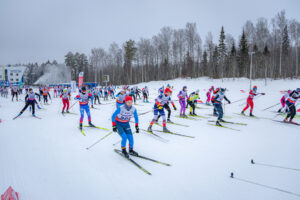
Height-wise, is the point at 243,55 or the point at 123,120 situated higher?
the point at 243,55

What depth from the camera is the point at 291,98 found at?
8.07 m

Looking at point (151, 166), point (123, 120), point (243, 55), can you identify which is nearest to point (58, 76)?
point (243, 55)

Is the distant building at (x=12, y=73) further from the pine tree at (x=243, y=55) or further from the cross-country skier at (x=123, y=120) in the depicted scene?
the pine tree at (x=243, y=55)

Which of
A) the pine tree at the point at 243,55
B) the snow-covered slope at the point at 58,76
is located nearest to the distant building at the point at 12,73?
the snow-covered slope at the point at 58,76

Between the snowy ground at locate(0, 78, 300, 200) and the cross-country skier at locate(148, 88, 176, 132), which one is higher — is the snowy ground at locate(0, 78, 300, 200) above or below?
below

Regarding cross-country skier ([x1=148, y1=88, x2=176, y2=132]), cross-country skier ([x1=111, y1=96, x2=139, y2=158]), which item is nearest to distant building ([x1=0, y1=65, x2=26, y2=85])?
cross-country skier ([x1=148, y1=88, x2=176, y2=132])

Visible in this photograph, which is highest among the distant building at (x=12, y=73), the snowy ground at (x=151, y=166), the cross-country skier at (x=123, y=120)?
the distant building at (x=12, y=73)

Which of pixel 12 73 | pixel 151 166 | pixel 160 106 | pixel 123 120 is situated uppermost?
pixel 12 73

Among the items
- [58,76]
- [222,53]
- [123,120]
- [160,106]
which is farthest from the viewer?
[58,76]

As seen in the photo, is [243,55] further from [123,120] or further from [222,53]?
[123,120]

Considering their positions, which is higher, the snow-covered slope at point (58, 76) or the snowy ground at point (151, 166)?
the snow-covered slope at point (58, 76)

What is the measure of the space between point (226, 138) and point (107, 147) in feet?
15.6

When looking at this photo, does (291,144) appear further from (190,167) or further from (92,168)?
(92,168)

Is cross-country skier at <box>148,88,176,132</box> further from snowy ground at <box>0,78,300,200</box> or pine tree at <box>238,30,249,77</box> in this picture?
Result: pine tree at <box>238,30,249,77</box>
